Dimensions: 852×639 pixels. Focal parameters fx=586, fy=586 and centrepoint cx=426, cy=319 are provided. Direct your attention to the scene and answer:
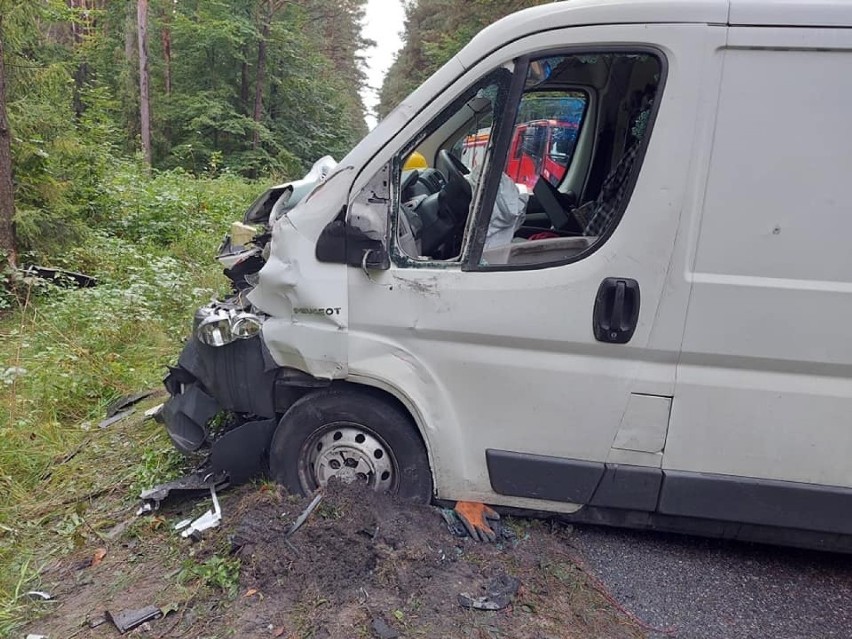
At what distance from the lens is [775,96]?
7.02ft

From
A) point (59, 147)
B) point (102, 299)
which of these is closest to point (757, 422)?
point (102, 299)

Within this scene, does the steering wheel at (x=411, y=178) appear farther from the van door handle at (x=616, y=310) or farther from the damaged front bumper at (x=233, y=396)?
the van door handle at (x=616, y=310)

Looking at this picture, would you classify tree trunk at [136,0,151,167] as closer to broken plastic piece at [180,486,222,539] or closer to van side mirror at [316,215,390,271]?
broken plastic piece at [180,486,222,539]

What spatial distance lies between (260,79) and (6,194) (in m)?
19.7

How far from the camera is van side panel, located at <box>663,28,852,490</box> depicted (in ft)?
6.97

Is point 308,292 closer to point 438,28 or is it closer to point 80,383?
point 80,383

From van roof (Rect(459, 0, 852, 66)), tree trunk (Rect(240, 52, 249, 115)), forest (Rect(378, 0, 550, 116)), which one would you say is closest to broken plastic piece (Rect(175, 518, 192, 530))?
van roof (Rect(459, 0, 852, 66))

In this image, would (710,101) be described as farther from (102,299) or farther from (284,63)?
(284,63)

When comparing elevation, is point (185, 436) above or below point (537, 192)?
below

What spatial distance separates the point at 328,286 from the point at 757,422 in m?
1.83

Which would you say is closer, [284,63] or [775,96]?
[775,96]

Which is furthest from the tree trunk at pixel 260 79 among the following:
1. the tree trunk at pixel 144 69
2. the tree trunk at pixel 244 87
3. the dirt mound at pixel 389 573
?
the dirt mound at pixel 389 573

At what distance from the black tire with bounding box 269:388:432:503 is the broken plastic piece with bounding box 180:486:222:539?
1.03ft

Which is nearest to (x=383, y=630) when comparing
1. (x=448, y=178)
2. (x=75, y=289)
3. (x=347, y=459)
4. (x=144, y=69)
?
(x=347, y=459)
